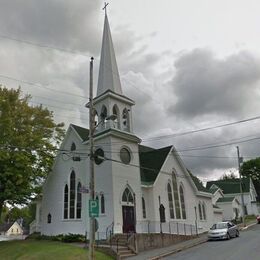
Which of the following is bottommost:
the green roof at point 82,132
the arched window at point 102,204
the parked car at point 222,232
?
the parked car at point 222,232

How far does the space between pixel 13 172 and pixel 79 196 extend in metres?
5.88

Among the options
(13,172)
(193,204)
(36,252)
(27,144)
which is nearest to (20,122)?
(27,144)

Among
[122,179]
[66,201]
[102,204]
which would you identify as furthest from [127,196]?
[66,201]

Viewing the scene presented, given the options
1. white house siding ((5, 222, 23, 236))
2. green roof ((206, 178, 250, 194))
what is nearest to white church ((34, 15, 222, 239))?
green roof ((206, 178, 250, 194))

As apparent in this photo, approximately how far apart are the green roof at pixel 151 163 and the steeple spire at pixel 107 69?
7.48 m

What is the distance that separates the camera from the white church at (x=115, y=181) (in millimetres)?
27109

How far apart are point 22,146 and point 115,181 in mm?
7834

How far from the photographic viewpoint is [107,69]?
31359mm

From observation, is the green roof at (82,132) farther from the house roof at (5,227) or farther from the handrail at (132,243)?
the house roof at (5,227)

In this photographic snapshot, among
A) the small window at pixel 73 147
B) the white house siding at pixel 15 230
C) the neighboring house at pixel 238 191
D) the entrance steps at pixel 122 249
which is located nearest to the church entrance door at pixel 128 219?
the entrance steps at pixel 122 249

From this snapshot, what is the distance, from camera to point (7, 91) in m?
28.6

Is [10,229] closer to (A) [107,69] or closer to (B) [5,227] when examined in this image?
(B) [5,227]

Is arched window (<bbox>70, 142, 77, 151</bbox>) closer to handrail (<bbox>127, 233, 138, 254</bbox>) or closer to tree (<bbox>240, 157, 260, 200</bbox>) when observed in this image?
handrail (<bbox>127, 233, 138, 254</bbox>)

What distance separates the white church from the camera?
2711cm
